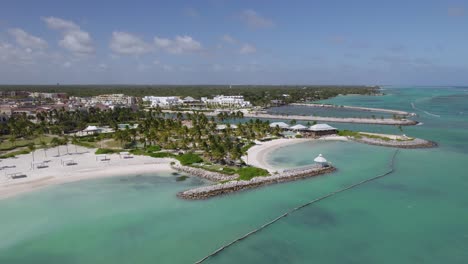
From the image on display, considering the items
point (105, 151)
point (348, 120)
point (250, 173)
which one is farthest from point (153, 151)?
point (348, 120)

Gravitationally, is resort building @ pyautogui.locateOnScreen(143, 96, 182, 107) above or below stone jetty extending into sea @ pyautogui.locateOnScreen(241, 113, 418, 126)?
above

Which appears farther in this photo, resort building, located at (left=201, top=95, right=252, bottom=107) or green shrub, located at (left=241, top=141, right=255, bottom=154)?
resort building, located at (left=201, top=95, right=252, bottom=107)

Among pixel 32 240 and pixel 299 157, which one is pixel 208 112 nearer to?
pixel 299 157

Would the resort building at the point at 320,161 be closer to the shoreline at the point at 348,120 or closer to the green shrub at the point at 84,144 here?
the green shrub at the point at 84,144

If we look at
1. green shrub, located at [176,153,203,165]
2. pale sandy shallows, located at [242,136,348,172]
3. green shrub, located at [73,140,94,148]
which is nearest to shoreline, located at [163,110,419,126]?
pale sandy shallows, located at [242,136,348,172]

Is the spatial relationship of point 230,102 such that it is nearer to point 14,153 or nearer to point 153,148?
point 153,148

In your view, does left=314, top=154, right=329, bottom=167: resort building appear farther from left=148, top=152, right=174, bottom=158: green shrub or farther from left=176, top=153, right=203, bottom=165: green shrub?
left=148, top=152, right=174, bottom=158: green shrub

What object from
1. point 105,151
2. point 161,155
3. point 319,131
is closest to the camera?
point 161,155
